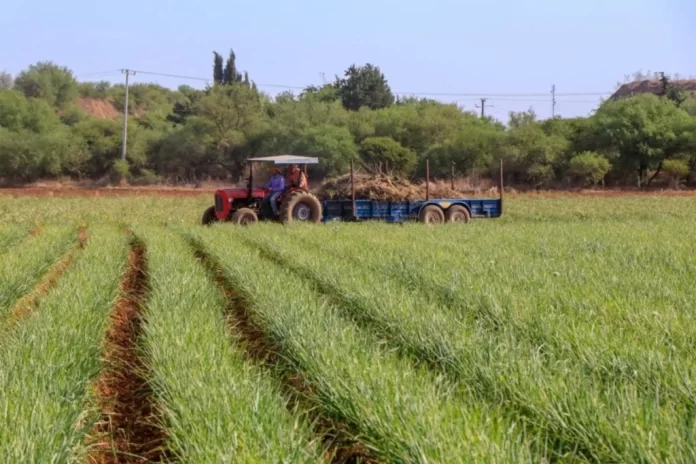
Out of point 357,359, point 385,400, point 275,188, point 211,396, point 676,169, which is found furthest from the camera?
point 676,169

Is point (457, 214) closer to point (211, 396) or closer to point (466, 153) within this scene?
point (211, 396)

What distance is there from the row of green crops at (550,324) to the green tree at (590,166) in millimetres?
28050

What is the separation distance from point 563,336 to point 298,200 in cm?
1046

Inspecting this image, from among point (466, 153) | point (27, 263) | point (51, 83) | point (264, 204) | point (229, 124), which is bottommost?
point (27, 263)

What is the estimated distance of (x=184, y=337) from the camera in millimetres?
5090

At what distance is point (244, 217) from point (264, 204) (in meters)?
0.52

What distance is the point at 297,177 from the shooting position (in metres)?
15.2

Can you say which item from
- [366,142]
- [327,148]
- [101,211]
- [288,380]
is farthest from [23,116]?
[288,380]

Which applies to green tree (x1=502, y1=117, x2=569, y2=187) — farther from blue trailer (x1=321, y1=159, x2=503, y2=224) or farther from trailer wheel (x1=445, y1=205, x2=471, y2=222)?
trailer wheel (x1=445, y1=205, x2=471, y2=222)

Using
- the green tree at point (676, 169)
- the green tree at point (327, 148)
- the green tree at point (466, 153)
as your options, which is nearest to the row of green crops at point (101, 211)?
the green tree at point (327, 148)

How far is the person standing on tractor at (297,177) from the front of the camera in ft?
50.0

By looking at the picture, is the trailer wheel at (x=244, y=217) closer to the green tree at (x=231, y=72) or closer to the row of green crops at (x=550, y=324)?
the row of green crops at (x=550, y=324)

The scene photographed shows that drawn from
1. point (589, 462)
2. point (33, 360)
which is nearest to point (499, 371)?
point (589, 462)

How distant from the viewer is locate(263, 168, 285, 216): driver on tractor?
15.1 meters
